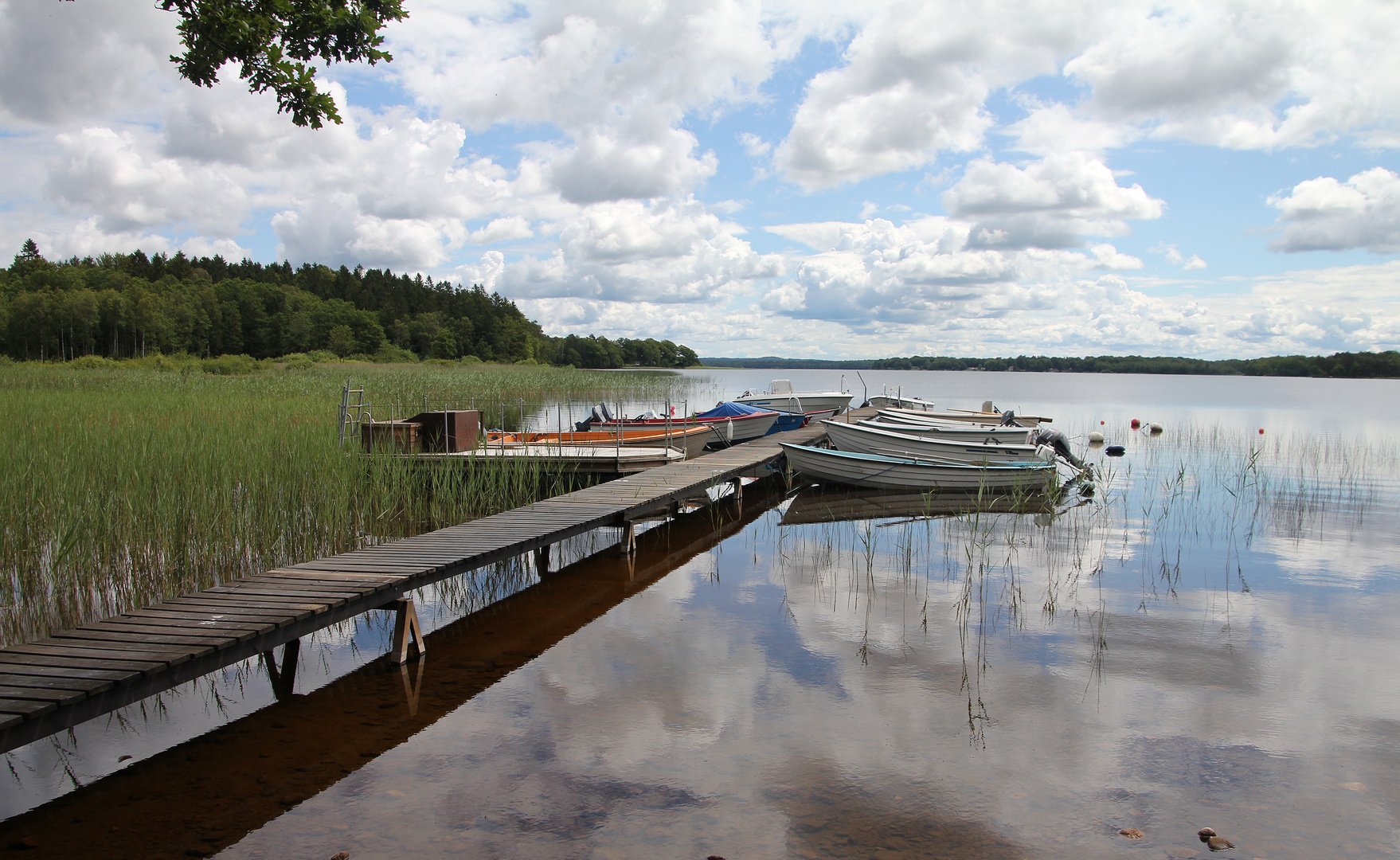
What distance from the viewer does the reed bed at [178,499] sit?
5879 millimetres

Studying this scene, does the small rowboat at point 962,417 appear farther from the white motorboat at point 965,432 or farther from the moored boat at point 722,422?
the moored boat at point 722,422

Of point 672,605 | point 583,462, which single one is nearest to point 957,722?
point 672,605

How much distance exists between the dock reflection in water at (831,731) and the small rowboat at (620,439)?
5.49m

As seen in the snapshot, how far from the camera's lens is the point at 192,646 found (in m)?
4.04

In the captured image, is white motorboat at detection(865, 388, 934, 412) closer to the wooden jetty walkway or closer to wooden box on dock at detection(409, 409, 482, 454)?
wooden box on dock at detection(409, 409, 482, 454)

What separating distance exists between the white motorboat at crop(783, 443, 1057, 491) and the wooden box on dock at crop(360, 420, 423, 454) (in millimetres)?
6179

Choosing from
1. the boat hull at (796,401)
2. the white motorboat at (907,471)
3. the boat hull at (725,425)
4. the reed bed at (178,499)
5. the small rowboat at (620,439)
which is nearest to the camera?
the reed bed at (178,499)

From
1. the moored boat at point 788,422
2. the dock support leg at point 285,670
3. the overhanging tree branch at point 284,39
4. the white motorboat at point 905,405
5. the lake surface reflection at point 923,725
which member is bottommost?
the lake surface reflection at point 923,725

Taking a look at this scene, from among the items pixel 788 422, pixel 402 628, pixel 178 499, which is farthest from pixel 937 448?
pixel 178 499

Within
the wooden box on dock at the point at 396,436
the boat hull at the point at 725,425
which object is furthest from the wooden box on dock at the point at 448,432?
the boat hull at the point at 725,425

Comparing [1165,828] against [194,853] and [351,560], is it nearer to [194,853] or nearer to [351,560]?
[194,853]

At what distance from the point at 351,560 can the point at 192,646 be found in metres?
2.01

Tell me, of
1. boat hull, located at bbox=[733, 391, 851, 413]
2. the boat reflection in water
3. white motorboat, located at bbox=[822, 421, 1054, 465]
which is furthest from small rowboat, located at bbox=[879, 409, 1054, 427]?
the boat reflection in water

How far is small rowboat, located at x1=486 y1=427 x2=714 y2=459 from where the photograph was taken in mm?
13977
